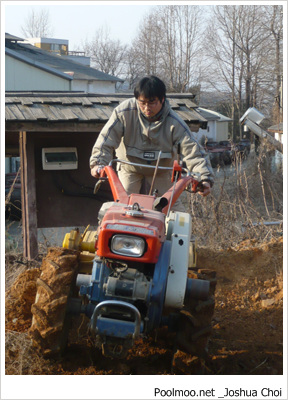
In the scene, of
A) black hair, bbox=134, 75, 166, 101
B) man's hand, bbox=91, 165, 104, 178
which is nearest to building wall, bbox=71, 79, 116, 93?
black hair, bbox=134, 75, 166, 101

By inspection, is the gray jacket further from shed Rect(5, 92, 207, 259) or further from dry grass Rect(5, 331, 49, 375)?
shed Rect(5, 92, 207, 259)

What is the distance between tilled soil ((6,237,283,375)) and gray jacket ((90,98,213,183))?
4.46 ft

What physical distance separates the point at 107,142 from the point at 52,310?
1799mm

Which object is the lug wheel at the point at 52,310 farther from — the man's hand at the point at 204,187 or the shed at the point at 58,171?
the shed at the point at 58,171

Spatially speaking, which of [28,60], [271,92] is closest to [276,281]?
[28,60]

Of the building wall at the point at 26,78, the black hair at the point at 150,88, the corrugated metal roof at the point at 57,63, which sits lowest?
the black hair at the point at 150,88

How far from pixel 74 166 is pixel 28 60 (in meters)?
21.4

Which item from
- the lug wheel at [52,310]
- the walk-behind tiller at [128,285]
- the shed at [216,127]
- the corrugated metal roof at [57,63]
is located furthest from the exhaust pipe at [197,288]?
the shed at [216,127]

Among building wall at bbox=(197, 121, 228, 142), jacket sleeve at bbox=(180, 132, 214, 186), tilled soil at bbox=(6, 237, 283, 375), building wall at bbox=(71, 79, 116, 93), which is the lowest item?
tilled soil at bbox=(6, 237, 283, 375)

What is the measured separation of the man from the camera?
5086 mm

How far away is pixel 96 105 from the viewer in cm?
798

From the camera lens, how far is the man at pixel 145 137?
509 centimetres

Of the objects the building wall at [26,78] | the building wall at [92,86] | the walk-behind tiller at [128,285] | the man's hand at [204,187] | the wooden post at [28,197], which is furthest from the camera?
the building wall at [92,86]

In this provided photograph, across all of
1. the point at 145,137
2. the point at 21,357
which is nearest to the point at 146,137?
the point at 145,137
